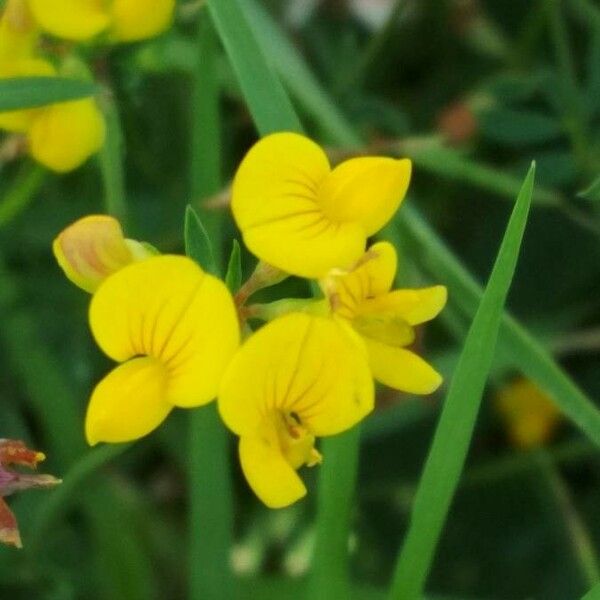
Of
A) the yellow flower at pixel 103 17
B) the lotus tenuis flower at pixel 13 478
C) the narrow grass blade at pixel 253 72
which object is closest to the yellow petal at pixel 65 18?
the yellow flower at pixel 103 17

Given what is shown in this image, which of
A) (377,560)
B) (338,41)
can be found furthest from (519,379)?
(338,41)

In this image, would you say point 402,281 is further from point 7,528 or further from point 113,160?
point 7,528

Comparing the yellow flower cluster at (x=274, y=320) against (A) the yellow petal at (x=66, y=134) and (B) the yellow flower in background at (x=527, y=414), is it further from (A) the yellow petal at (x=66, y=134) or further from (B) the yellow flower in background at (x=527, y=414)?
(B) the yellow flower in background at (x=527, y=414)

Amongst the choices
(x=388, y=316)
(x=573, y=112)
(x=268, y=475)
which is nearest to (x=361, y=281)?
(x=388, y=316)

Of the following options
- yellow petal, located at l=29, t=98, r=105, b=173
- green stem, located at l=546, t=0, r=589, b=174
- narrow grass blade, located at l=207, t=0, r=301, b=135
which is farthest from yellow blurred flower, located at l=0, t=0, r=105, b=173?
green stem, located at l=546, t=0, r=589, b=174

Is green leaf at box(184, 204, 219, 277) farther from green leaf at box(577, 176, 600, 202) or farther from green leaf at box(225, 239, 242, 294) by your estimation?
green leaf at box(577, 176, 600, 202)

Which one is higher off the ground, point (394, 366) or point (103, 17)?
point (103, 17)
